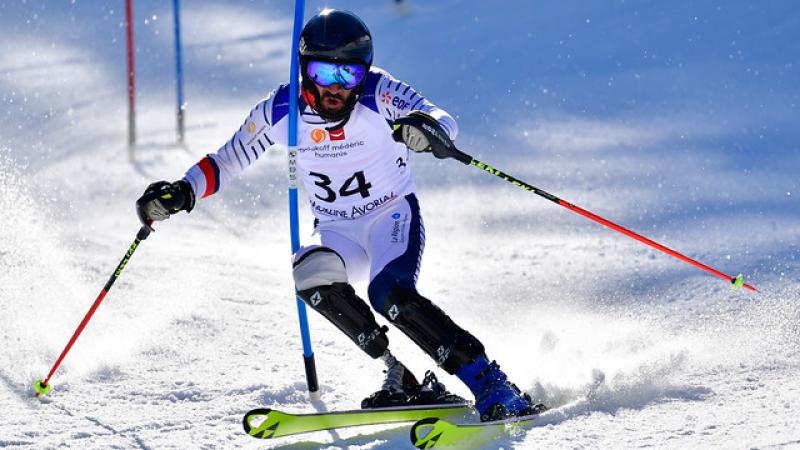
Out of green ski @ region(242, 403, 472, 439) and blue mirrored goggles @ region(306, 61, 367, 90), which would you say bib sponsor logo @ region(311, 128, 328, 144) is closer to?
blue mirrored goggles @ region(306, 61, 367, 90)

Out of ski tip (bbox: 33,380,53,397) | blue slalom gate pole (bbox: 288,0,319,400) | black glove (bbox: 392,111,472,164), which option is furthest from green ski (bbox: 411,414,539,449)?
ski tip (bbox: 33,380,53,397)

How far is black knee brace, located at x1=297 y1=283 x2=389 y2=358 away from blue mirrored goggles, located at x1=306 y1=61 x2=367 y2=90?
820 millimetres

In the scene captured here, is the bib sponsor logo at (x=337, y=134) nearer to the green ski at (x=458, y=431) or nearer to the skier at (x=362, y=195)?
the skier at (x=362, y=195)

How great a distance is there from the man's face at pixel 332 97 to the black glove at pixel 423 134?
0.27 meters

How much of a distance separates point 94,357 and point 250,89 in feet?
25.4

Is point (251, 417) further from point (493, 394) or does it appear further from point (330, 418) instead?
point (493, 394)

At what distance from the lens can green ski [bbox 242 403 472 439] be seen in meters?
3.74

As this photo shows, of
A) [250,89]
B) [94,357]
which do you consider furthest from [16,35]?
[94,357]

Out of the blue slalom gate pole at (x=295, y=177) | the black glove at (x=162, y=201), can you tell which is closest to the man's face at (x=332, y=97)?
the blue slalom gate pole at (x=295, y=177)

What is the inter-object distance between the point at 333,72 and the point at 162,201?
33.9 inches

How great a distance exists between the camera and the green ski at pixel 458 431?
3551mm

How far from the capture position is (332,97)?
4086mm

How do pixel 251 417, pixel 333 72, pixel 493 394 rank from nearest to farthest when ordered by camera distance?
pixel 251 417
pixel 493 394
pixel 333 72

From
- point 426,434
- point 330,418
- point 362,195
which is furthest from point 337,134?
point 426,434
